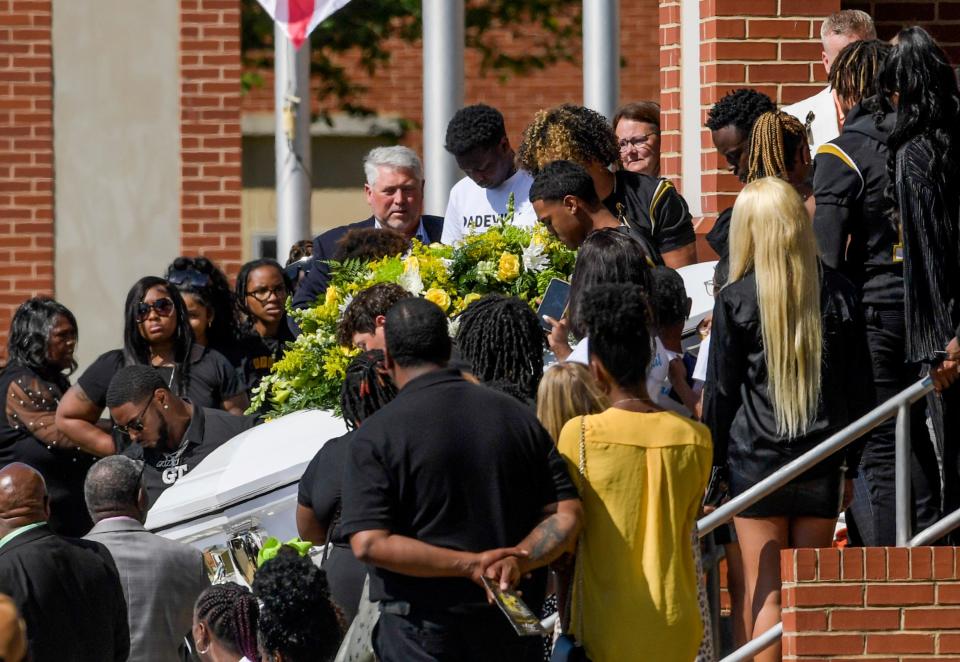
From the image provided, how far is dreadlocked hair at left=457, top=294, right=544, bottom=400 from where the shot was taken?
5492 mm

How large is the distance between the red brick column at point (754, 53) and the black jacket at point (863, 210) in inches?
75.4

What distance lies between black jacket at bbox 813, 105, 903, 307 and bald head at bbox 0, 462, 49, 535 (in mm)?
2861

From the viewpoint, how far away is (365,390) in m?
5.65

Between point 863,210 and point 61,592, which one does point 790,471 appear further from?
point 61,592

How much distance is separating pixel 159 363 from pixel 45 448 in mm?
671

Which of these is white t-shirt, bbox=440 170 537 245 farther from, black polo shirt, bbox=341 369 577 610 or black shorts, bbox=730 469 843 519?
black polo shirt, bbox=341 369 577 610

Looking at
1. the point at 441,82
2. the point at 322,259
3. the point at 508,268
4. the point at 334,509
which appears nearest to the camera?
the point at 334,509

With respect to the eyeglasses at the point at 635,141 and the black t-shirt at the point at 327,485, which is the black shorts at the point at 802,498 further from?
the eyeglasses at the point at 635,141

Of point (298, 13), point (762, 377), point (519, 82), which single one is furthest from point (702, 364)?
point (519, 82)

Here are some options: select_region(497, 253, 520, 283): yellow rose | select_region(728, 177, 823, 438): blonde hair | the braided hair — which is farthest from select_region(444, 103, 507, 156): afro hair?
the braided hair

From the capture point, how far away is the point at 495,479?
4734mm

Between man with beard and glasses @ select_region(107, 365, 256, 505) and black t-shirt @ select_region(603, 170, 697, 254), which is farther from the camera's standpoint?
man with beard and glasses @ select_region(107, 365, 256, 505)

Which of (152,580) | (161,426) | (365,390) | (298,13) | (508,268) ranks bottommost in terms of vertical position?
(152,580)

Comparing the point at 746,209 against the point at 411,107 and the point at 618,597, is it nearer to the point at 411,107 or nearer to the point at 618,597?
the point at 618,597
